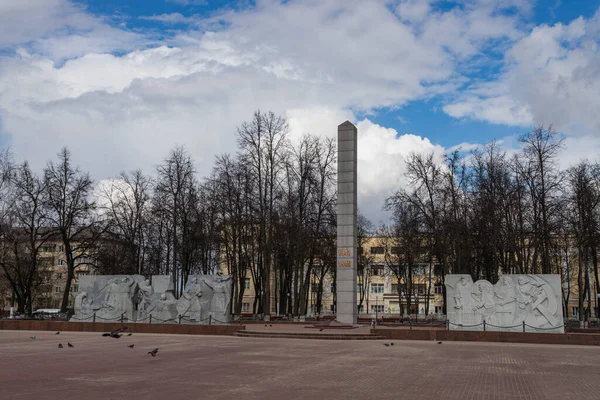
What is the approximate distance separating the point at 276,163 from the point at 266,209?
308cm

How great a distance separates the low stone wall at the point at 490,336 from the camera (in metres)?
23.8

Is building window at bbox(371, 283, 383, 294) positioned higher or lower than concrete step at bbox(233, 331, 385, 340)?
higher

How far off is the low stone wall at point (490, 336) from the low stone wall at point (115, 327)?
7.71 m

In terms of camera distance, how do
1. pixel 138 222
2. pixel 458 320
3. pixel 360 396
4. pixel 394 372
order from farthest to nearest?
1. pixel 138 222
2. pixel 458 320
3. pixel 394 372
4. pixel 360 396

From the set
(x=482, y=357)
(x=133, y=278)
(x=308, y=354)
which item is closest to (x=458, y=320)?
(x=482, y=357)

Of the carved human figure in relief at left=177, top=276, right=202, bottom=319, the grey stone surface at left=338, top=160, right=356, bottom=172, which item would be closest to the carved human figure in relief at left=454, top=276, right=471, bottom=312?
the grey stone surface at left=338, top=160, right=356, bottom=172

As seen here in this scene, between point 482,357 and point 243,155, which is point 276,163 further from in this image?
point 482,357

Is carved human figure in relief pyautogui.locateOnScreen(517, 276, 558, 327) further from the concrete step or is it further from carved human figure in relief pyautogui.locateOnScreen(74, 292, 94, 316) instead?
carved human figure in relief pyautogui.locateOnScreen(74, 292, 94, 316)

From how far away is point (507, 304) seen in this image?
85.2ft

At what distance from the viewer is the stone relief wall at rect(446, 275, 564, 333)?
25344 mm

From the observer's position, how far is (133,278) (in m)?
30.9

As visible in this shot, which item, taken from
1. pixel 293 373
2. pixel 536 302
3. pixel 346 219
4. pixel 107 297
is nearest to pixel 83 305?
pixel 107 297

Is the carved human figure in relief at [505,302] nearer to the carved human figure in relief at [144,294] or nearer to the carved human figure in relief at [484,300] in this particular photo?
the carved human figure in relief at [484,300]

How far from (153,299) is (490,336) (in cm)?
1645
